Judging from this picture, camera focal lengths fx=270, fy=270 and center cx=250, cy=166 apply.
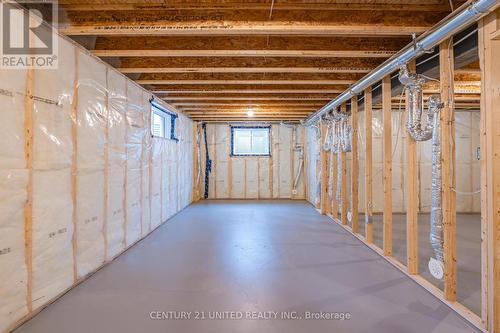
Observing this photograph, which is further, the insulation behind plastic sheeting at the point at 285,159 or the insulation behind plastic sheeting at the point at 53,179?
the insulation behind plastic sheeting at the point at 285,159

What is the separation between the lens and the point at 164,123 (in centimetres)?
532

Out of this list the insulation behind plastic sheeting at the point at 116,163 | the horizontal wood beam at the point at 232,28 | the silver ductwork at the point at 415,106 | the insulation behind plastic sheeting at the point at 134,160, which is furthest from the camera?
the insulation behind plastic sheeting at the point at 134,160

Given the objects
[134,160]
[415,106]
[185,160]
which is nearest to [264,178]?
[185,160]

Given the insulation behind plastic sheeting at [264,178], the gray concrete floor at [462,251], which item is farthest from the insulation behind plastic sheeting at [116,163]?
the insulation behind plastic sheeting at [264,178]

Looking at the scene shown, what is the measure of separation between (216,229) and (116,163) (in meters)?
1.91

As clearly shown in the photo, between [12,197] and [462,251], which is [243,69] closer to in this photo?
[12,197]

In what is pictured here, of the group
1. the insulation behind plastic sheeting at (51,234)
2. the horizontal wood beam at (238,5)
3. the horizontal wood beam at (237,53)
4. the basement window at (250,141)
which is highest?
the horizontal wood beam at (238,5)

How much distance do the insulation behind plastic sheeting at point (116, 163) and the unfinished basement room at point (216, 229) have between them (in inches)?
1.0

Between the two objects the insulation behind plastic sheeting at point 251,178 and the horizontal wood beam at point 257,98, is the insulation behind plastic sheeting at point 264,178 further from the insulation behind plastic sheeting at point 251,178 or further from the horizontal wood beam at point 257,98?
the horizontal wood beam at point 257,98

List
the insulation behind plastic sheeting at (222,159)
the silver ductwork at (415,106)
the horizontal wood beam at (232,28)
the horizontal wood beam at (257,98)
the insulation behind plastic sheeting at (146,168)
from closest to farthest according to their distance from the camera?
the horizontal wood beam at (232,28) < the silver ductwork at (415,106) < the insulation behind plastic sheeting at (146,168) < the horizontal wood beam at (257,98) < the insulation behind plastic sheeting at (222,159)

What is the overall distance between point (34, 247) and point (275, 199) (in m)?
6.31

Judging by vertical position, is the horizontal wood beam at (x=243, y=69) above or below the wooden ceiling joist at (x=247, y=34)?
below

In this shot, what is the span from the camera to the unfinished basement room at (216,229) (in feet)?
6.03

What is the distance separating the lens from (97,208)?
9.16ft
